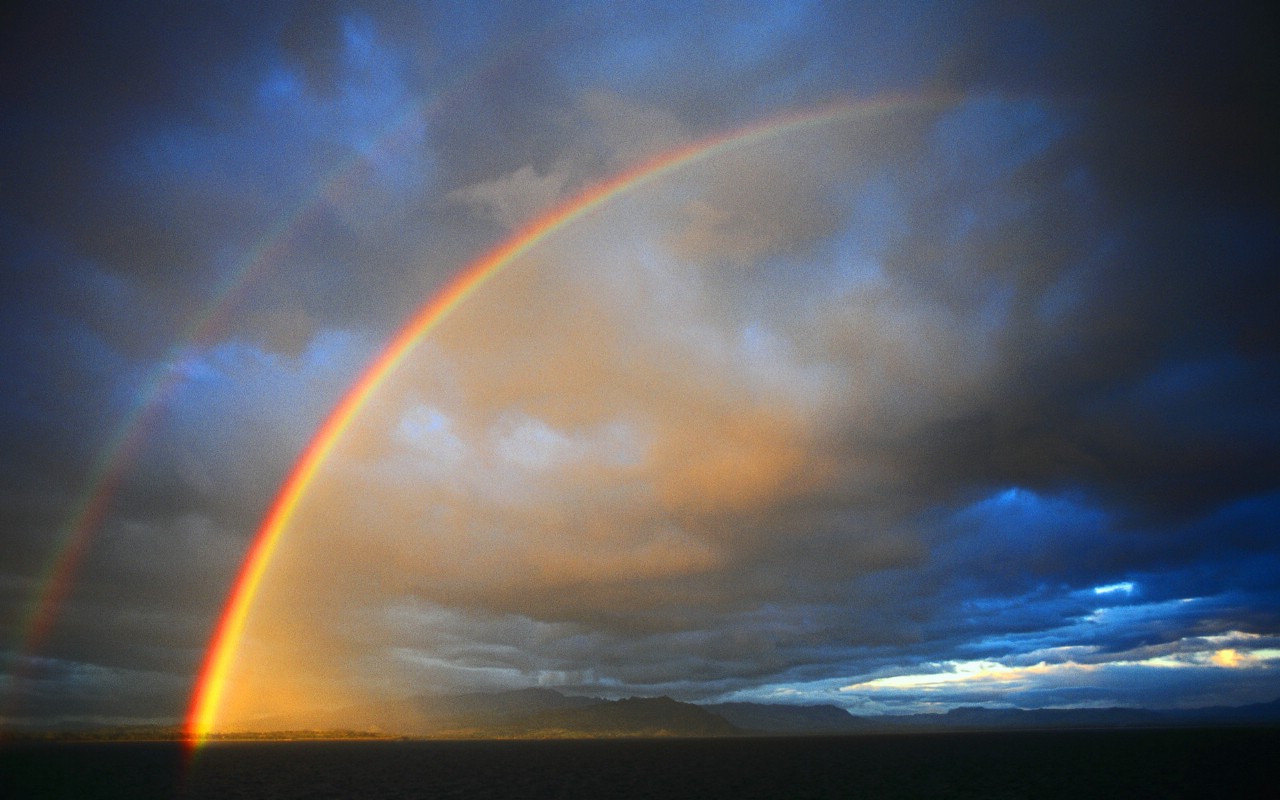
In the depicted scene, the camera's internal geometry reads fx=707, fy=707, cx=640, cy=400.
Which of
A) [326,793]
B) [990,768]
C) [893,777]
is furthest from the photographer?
[990,768]

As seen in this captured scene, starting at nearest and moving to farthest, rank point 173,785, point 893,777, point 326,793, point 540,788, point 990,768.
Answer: point 326,793 → point 540,788 → point 173,785 → point 893,777 → point 990,768

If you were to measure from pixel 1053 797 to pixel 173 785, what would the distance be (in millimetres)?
170023

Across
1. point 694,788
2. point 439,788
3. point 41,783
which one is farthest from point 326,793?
point 41,783

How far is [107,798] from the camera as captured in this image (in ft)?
398

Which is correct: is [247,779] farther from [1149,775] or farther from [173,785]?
[1149,775]

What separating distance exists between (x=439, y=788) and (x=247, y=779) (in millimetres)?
61189

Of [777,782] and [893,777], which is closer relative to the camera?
[777,782]

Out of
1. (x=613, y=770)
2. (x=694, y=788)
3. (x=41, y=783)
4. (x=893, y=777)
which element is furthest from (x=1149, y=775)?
(x=41, y=783)

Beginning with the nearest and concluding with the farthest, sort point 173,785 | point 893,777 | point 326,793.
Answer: point 326,793
point 173,785
point 893,777

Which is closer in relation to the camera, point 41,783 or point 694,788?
point 694,788

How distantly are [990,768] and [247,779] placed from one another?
186m

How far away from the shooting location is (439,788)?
454ft

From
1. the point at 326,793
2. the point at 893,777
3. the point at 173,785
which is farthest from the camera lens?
the point at 893,777

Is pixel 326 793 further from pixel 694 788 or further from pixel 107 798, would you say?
pixel 694 788
